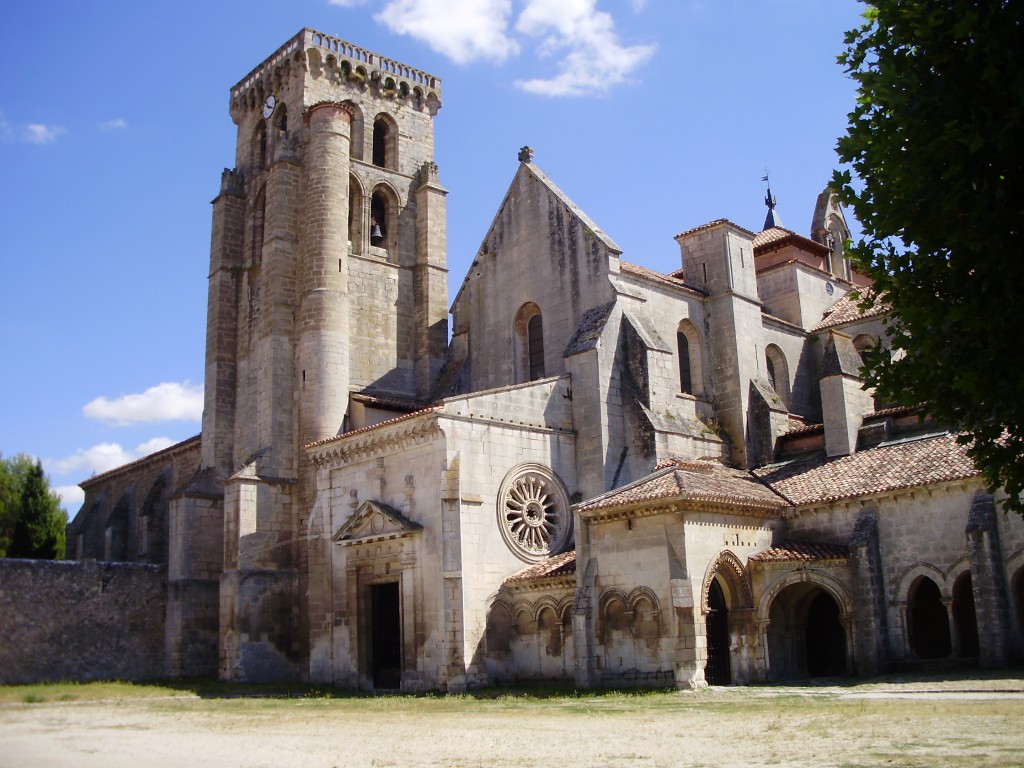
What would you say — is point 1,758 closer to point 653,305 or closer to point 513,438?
point 513,438

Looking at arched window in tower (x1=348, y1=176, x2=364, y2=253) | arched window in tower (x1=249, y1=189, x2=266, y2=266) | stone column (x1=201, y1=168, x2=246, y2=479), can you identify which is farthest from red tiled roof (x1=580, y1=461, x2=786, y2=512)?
arched window in tower (x1=249, y1=189, x2=266, y2=266)

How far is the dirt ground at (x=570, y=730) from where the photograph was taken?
Result: 35.7ft

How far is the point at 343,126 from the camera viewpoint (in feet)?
109

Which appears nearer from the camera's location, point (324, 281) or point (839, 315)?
point (324, 281)

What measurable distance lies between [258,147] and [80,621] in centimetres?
1743

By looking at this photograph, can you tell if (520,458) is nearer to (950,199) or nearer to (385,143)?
(385,143)

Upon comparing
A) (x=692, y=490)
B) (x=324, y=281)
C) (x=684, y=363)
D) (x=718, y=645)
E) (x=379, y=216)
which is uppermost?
(x=379, y=216)

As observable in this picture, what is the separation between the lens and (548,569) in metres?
24.8

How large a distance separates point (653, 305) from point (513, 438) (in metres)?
6.54

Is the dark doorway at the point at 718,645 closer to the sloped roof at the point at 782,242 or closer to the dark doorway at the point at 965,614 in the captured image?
the dark doorway at the point at 965,614

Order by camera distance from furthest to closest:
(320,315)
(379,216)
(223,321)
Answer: (379,216) → (223,321) → (320,315)

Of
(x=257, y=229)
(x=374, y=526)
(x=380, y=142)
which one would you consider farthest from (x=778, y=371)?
(x=257, y=229)

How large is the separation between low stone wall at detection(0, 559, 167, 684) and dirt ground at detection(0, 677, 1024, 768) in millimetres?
9259

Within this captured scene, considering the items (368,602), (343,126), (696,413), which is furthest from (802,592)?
(343,126)
